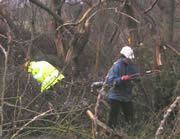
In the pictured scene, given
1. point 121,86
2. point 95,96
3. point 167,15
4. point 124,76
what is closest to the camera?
point 124,76

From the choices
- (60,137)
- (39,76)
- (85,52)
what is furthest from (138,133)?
(85,52)

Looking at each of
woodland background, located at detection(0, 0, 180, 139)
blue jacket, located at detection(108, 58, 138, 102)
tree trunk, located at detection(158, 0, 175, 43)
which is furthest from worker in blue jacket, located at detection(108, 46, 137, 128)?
tree trunk, located at detection(158, 0, 175, 43)

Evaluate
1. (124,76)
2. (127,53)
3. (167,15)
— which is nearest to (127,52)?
(127,53)

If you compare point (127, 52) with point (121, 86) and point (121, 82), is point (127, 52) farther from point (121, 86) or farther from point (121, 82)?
point (121, 86)

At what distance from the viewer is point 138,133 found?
416cm

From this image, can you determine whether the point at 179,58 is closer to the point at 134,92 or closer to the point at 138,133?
the point at 134,92

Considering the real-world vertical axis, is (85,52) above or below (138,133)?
above

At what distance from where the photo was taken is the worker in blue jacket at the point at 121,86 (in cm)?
422

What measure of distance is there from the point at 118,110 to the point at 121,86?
44cm

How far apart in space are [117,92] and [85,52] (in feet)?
12.9

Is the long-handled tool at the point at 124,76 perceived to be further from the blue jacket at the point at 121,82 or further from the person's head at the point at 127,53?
the person's head at the point at 127,53

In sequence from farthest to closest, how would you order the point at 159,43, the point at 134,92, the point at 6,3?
the point at 6,3, the point at 134,92, the point at 159,43

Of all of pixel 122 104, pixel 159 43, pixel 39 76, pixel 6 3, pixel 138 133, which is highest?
pixel 6 3

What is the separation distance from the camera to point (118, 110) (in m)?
4.49
